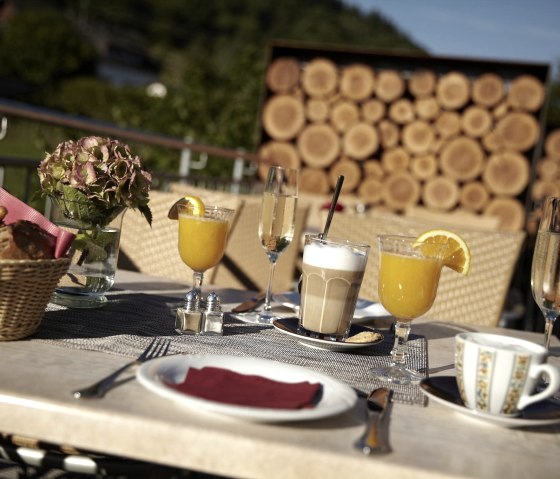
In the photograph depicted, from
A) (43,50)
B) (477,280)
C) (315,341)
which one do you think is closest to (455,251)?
(315,341)

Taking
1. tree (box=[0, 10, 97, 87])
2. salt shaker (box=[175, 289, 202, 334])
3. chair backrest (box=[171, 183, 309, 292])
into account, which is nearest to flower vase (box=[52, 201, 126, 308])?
salt shaker (box=[175, 289, 202, 334])

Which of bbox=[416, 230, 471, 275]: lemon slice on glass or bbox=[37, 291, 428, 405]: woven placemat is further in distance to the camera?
bbox=[416, 230, 471, 275]: lemon slice on glass

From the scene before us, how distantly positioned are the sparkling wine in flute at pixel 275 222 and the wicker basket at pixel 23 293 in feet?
1.83

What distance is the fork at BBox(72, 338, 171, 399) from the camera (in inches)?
31.6

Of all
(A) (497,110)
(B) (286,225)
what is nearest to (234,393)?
(B) (286,225)

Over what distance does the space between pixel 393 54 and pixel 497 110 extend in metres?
1.08

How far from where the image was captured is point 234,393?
84cm

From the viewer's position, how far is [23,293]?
1.00 m

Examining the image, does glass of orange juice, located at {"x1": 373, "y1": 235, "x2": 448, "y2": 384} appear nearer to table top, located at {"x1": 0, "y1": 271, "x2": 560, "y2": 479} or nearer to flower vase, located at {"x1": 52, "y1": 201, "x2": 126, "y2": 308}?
table top, located at {"x1": 0, "y1": 271, "x2": 560, "y2": 479}

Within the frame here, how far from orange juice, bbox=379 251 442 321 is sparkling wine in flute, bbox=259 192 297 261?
1.30 feet

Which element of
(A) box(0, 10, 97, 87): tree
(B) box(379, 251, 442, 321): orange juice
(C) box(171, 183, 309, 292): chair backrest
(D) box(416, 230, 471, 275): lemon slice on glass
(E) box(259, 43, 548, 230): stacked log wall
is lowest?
(C) box(171, 183, 309, 292): chair backrest

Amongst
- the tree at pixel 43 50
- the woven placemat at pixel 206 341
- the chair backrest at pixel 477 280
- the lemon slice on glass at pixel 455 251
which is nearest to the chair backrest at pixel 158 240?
the chair backrest at pixel 477 280

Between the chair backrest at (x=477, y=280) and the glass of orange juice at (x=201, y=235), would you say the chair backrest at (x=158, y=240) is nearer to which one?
the chair backrest at (x=477, y=280)

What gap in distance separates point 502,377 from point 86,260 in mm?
748
